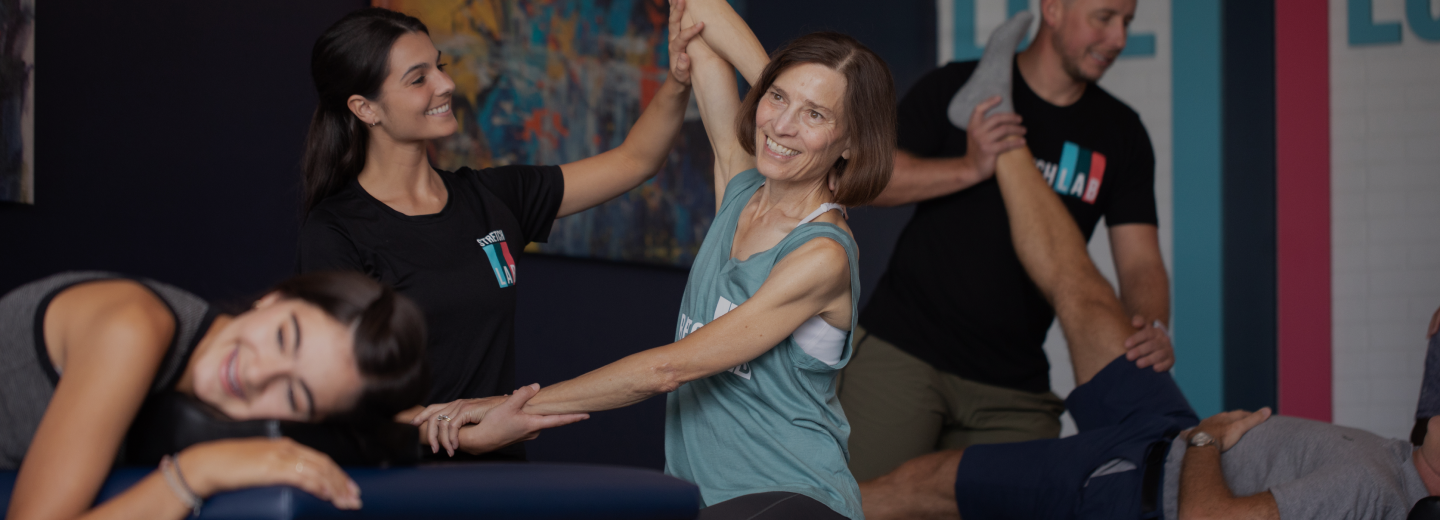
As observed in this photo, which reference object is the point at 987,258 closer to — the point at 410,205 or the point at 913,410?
the point at 913,410

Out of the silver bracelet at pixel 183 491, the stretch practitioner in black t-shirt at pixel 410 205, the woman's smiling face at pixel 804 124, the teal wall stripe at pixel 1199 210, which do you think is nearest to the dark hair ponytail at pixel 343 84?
the stretch practitioner in black t-shirt at pixel 410 205

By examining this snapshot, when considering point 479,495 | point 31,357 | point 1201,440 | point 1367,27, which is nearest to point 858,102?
point 479,495

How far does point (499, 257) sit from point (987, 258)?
59.1 inches

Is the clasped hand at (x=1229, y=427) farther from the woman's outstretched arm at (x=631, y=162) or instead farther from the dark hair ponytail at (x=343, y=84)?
the dark hair ponytail at (x=343, y=84)

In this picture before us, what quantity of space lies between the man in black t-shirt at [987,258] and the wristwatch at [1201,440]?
12.0 inches

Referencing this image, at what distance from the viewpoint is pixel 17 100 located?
2.35 metres

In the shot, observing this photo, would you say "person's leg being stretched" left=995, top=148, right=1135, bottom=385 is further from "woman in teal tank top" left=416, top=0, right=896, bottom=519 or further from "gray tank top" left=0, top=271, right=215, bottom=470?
"gray tank top" left=0, top=271, right=215, bottom=470

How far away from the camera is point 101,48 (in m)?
2.55

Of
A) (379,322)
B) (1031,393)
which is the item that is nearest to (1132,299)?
(1031,393)

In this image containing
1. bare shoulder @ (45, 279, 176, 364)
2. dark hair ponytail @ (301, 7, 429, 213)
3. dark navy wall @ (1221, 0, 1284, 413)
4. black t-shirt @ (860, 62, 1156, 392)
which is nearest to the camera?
bare shoulder @ (45, 279, 176, 364)

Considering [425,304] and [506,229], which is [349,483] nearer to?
[425,304]

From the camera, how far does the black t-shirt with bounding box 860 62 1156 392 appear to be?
298 cm

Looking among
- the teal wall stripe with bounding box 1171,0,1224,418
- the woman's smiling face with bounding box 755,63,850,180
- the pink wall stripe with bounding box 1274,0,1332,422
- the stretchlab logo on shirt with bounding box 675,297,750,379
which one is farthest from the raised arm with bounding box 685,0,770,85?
the pink wall stripe with bounding box 1274,0,1332,422

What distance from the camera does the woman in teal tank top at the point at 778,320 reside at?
1677mm
